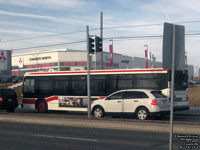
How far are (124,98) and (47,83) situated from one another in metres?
8.25

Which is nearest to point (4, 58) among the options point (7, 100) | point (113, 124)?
point (7, 100)

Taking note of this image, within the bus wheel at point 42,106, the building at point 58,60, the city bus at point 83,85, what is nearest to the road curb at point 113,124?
the city bus at point 83,85

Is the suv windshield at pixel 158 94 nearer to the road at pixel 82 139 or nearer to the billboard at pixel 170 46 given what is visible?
the road at pixel 82 139

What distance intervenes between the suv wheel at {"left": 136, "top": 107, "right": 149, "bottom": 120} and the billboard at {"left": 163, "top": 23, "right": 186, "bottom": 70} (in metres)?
11.2

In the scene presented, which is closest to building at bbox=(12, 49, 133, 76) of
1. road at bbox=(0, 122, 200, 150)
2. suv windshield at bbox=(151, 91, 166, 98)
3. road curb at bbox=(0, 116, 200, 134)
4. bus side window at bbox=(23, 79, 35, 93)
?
bus side window at bbox=(23, 79, 35, 93)

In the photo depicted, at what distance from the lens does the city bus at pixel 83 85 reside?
2083 centimetres

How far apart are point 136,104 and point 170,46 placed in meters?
11.7

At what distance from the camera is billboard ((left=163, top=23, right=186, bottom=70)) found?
7344 mm

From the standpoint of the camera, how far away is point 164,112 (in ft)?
60.8

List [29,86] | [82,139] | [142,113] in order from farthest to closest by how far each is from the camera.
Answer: [29,86], [142,113], [82,139]

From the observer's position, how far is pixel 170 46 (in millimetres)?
7402

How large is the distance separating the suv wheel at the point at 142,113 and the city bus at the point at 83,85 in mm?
2058

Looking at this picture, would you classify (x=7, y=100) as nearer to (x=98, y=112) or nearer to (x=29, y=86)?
(x=29, y=86)

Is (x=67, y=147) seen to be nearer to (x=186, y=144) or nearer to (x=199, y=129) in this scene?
(x=186, y=144)
